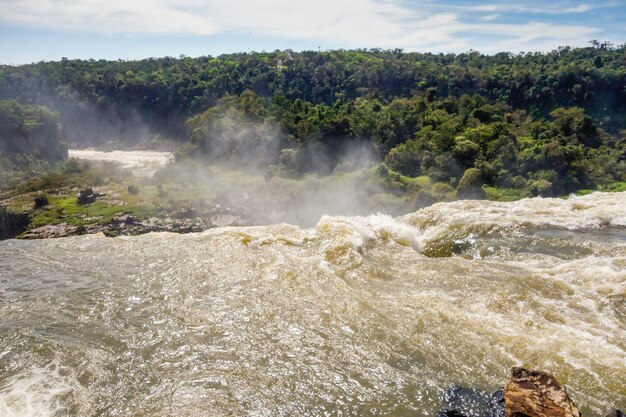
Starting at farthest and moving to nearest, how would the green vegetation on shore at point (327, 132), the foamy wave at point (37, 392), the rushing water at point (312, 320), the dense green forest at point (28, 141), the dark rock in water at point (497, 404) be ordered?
the dense green forest at point (28, 141) → the green vegetation on shore at point (327, 132) → the rushing water at point (312, 320) → the foamy wave at point (37, 392) → the dark rock in water at point (497, 404)

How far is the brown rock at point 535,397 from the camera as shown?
808 centimetres

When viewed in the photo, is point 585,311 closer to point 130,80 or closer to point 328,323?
point 328,323

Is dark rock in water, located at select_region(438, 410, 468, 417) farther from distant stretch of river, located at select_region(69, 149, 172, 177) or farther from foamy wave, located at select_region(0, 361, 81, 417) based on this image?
distant stretch of river, located at select_region(69, 149, 172, 177)

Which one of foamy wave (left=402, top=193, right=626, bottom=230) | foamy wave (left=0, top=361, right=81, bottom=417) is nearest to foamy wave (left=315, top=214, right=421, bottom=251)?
foamy wave (left=402, top=193, right=626, bottom=230)

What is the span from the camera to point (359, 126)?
158ft

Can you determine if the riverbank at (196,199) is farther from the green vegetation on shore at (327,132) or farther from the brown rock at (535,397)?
the brown rock at (535,397)

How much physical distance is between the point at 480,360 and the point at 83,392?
9.71m

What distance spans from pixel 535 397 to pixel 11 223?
46.6 meters

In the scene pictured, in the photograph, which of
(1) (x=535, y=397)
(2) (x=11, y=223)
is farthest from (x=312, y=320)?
(2) (x=11, y=223)

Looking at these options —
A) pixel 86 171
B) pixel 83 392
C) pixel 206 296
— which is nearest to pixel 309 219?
pixel 206 296

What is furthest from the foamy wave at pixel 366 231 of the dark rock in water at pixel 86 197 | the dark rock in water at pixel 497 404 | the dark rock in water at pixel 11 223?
the dark rock in water at pixel 86 197

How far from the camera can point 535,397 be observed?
8375 mm

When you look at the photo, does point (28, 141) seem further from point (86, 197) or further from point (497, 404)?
point (497, 404)

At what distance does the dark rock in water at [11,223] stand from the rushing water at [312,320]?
20.7 meters
